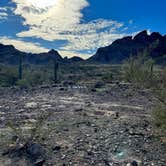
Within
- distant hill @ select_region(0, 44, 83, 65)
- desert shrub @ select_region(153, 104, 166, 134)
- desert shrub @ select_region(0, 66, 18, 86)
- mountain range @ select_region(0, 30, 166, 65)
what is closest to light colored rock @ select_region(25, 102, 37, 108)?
desert shrub @ select_region(153, 104, 166, 134)

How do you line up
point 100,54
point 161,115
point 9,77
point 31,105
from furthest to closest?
point 100,54 < point 9,77 < point 31,105 < point 161,115

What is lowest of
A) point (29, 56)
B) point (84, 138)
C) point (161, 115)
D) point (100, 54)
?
point (84, 138)

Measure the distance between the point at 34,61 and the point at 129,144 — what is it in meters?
113

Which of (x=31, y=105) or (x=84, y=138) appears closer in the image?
(x=84, y=138)

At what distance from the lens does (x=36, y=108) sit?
14328mm

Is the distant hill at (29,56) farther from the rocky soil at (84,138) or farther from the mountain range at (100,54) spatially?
the rocky soil at (84,138)

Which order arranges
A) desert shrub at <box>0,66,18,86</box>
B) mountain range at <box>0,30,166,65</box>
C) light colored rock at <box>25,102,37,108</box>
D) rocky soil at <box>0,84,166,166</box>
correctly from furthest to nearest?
mountain range at <box>0,30,166,65</box> → desert shrub at <box>0,66,18,86</box> → light colored rock at <box>25,102,37,108</box> → rocky soil at <box>0,84,166,166</box>

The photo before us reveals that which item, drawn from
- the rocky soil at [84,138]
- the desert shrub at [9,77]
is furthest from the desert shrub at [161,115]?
the desert shrub at [9,77]

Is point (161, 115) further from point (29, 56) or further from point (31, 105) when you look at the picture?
point (29, 56)

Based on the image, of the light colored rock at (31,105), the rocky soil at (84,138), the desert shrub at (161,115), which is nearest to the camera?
the rocky soil at (84,138)

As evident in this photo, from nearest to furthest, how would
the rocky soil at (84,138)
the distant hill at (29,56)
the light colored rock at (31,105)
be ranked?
the rocky soil at (84,138) < the light colored rock at (31,105) < the distant hill at (29,56)

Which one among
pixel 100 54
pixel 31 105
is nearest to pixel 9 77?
pixel 31 105

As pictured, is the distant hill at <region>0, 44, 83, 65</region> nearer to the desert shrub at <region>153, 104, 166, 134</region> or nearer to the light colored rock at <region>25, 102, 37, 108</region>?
the light colored rock at <region>25, 102, 37, 108</region>

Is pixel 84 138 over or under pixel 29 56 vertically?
under
